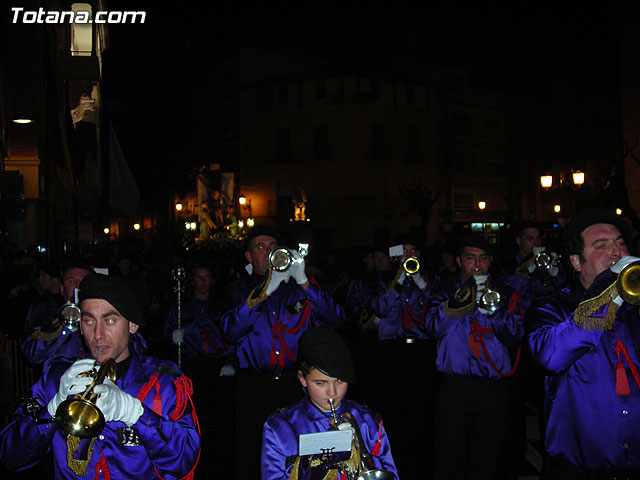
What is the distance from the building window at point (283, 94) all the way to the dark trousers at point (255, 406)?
35.7 meters

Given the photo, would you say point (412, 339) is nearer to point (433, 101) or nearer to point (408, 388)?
point (408, 388)

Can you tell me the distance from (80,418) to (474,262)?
3777 mm

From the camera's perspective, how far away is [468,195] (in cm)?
4012

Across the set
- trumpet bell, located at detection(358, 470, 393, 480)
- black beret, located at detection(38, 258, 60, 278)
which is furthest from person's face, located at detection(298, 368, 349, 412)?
black beret, located at detection(38, 258, 60, 278)

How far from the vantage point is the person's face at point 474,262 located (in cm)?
518

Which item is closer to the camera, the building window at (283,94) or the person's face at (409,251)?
the person's face at (409,251)

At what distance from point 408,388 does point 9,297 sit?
514 centimetres

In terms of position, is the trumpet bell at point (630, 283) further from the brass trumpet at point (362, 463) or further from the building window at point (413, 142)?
the building window at point (413, 142)

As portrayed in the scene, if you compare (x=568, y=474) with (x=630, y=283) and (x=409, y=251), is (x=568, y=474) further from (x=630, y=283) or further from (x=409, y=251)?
(x=409, y=251)

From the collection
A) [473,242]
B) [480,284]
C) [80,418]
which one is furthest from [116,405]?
[473,242]

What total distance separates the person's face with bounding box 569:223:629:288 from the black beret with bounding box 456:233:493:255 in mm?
2085

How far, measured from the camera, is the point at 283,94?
1538 inches

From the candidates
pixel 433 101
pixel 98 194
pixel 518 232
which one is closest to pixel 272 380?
pixel 518 232

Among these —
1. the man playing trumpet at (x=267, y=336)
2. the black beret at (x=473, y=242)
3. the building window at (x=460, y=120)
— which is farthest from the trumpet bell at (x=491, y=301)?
the building window at (x=460, y=120)
